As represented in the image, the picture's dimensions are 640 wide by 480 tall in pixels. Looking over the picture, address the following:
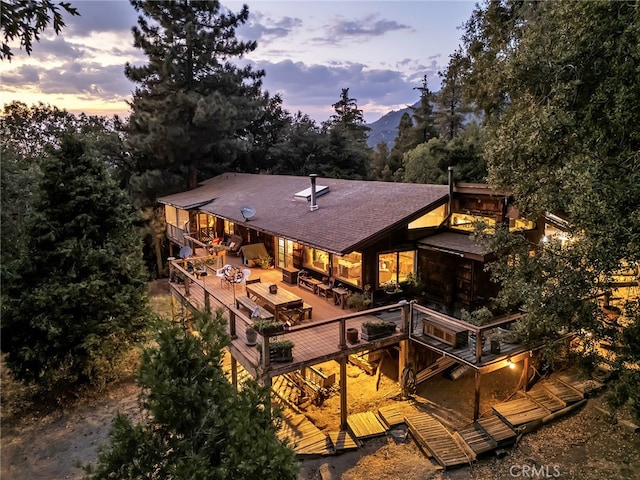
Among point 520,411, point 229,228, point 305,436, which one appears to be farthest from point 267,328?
point 229,228

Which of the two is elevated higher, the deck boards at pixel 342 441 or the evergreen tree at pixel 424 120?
the evergreen tree at pixel 424 120

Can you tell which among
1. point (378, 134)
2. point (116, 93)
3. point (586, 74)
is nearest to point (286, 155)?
point (116, 93)

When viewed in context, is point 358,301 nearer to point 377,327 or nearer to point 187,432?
point 377,327

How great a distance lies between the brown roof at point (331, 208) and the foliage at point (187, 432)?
655cm

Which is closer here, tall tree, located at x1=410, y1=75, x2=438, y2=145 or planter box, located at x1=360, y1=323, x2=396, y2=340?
planter box, located at x1=360, y1=323, x2=396, y2=340

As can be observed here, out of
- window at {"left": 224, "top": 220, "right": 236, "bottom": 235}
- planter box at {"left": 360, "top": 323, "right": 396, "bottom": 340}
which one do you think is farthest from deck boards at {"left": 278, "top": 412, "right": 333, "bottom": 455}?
window at {"left": 224, "top": 220, "right": 236, "bottom": 235}

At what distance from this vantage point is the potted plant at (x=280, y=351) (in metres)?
8.49

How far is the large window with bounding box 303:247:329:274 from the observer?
1320 centimetres

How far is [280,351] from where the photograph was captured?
854cm

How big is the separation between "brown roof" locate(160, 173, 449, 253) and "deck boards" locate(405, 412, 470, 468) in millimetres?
4187

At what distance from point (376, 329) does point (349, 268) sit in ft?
9.59

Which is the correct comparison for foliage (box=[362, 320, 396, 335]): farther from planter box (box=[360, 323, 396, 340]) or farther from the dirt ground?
the dirt ground

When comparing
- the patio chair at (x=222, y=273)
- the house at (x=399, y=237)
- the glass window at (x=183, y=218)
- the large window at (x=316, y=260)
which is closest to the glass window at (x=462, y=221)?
the house at (x=399, y=237)

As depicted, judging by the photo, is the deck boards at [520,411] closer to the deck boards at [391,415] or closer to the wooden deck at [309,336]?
the deck boards at [391,415]
